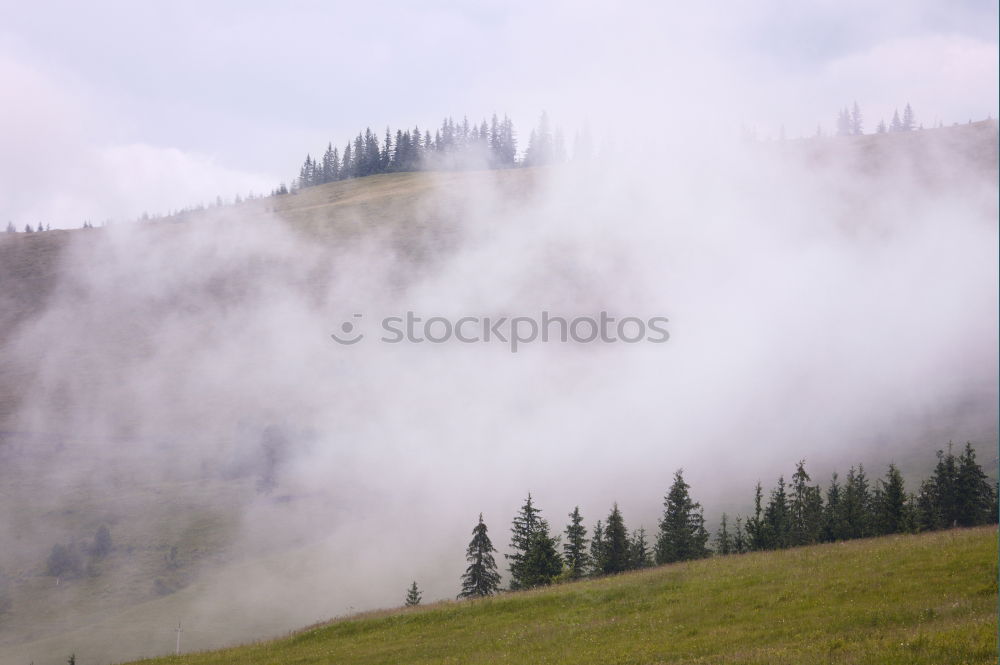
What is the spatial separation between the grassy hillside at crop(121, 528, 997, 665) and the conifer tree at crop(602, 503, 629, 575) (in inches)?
501

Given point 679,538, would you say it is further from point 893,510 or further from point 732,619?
point 732,619

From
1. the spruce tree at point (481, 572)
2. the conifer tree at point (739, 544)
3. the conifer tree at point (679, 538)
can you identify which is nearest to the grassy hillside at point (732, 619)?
the conifer tree at point (739, 544)

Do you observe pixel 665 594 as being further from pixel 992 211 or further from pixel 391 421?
pixel 992 211

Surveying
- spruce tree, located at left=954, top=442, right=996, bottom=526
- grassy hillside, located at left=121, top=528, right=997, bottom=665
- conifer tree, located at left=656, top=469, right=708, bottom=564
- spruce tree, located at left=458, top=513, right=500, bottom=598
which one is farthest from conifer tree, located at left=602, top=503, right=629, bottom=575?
spruce tree, located at left=954, top=442, right=996, bottom=526

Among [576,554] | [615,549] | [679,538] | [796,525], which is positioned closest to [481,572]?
[576,554]

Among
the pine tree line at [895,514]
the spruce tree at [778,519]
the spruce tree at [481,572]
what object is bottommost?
the spruce tree at [481,572]

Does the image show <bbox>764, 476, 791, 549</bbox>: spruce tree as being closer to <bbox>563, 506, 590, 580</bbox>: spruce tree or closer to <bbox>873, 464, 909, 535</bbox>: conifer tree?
<bbox>873, 464, 909, 535</bbox>: conifer tree

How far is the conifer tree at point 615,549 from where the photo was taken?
45713 millimetres

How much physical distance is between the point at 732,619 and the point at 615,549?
24.1 meters

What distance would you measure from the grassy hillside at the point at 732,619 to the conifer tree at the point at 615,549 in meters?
12.7

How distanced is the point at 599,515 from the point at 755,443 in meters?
31.5

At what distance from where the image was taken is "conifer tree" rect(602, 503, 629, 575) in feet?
150

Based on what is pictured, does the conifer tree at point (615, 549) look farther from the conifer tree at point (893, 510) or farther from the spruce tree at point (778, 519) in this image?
the conifer tree at point (893, 510)

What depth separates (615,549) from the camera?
152ft
